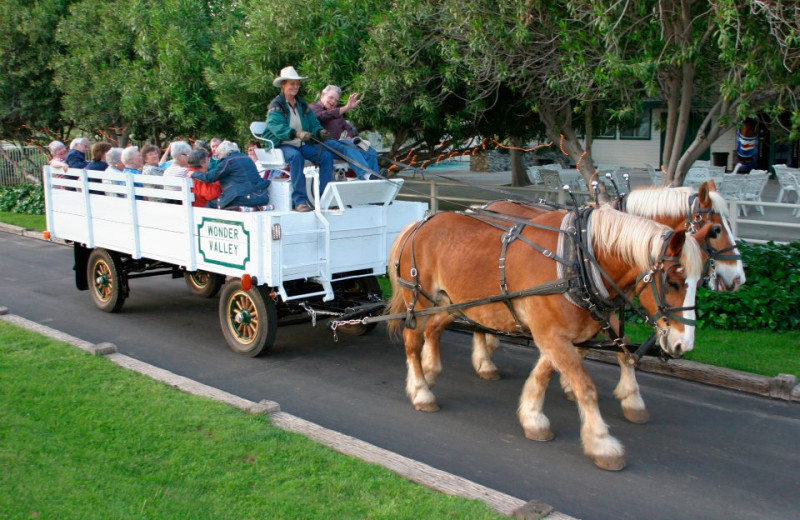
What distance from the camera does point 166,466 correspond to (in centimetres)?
490

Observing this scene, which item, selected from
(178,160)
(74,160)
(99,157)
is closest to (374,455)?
(178,160)

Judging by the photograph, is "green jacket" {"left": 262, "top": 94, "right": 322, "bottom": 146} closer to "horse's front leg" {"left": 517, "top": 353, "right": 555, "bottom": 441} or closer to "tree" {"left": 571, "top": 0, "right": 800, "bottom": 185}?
"tree" {"left": 571, "top": 0, "right": 800, "bottom": 185}

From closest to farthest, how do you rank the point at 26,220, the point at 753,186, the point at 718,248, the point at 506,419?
Answer: the point at 718,248
the point at 506,419
the point at 753,186
the point at 26,220

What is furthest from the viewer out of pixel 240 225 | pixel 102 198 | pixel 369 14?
pixel 369 14

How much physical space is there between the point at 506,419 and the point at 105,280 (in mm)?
5873

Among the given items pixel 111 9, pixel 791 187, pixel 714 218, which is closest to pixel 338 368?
pixel 714 218

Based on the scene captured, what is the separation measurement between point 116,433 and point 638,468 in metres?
3.67

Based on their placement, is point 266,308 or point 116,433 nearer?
point 116,433

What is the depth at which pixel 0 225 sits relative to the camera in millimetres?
17266

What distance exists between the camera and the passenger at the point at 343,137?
8328mm

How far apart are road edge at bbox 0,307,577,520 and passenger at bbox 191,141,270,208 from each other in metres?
1.85

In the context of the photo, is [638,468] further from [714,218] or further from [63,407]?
[63,407]

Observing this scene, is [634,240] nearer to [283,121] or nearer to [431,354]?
[431,354]

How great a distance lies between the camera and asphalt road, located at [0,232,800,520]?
16.2 feet
